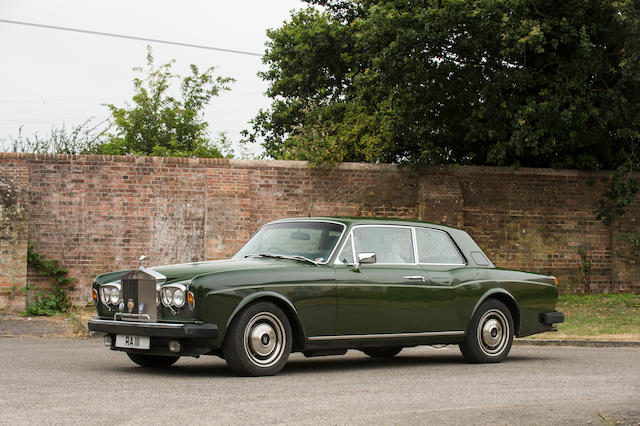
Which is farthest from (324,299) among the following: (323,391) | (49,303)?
(49,303)

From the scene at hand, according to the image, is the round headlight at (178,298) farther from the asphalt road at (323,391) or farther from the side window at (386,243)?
the side window at (386,243)

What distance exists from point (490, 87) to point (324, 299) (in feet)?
37.0

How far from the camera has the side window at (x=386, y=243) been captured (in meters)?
9.37

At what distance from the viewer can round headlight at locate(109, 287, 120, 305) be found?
866cm

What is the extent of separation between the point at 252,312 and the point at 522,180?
13.7 m

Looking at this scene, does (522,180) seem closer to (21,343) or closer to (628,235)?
(628,235)

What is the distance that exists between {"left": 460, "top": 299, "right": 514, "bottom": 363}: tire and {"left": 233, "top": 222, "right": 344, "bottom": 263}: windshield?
2.03 m

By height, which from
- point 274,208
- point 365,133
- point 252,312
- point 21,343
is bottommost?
point 21,343

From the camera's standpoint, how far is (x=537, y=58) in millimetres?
18875

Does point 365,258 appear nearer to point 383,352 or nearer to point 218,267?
point 218,267

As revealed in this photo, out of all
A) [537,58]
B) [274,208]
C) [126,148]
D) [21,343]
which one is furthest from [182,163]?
[126,148]

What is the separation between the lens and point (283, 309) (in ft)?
27.7

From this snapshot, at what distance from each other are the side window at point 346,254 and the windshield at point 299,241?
0.11 m

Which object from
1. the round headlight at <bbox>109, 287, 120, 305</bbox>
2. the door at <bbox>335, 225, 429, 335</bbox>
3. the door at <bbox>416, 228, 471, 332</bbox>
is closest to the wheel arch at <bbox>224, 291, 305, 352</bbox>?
the door at <bbox>335, 225, 429, 335</bbox>
